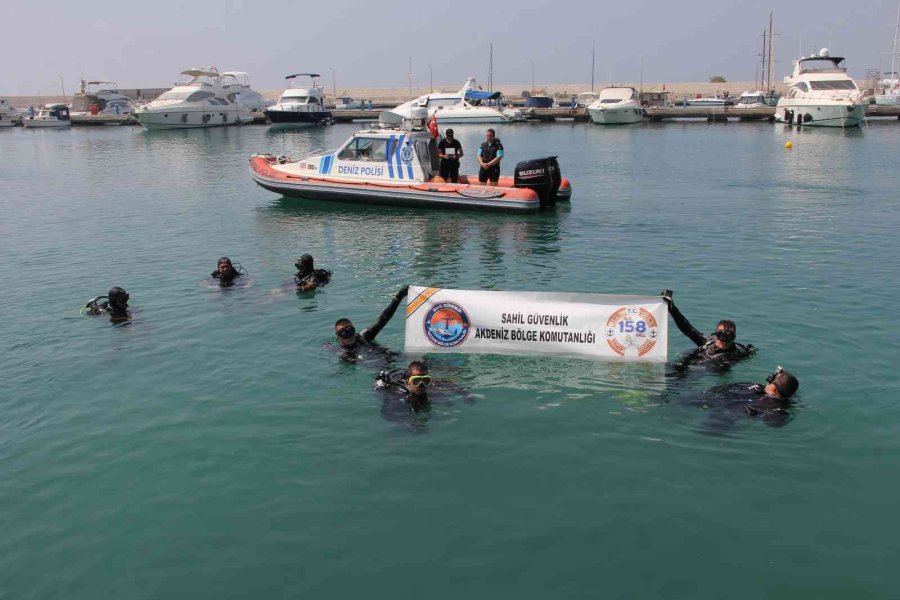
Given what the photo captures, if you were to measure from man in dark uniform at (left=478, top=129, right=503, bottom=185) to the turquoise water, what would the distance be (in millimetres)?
4593

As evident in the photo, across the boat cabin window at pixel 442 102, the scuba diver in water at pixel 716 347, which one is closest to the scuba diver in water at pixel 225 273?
the scuba diver in water at pixel 716 347

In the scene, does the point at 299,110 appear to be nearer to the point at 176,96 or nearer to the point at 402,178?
the point at 176,96

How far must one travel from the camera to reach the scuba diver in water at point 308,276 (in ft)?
50.3

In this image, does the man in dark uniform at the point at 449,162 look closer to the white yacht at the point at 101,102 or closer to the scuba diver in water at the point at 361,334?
the scuba diver in water at the point at 361,334

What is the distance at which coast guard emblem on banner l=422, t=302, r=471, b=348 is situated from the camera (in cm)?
1081

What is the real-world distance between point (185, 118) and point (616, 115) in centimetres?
4110

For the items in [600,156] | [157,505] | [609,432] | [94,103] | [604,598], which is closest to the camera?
[604,598]

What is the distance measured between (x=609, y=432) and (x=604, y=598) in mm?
2980

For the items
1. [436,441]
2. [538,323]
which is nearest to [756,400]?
[538,323]

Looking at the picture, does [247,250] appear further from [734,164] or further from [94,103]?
[94,103]

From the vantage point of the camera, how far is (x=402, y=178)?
2447 centimetres

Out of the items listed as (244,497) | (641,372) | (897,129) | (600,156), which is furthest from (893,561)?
(897,129)

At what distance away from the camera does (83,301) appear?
1544 centimetres

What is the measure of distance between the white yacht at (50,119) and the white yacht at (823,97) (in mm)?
74241
